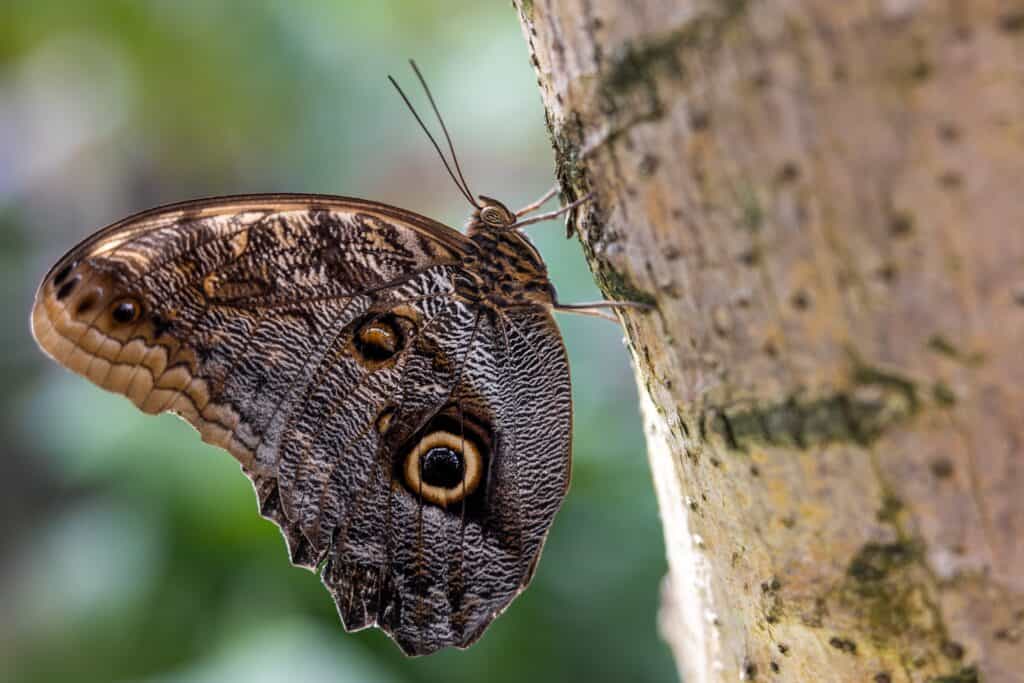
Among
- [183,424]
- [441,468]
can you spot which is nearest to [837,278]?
[441,468]

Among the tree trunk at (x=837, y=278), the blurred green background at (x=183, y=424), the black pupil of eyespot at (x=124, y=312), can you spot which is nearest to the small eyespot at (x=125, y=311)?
the black pupil of eyespot at (x=124, y=312)

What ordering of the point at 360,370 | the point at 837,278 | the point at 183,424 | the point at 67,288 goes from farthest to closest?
the point at 183,424
the point at 360,370
the point at 67,288
the point at 837,278

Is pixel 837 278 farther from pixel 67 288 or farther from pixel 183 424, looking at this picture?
pixel 183 424

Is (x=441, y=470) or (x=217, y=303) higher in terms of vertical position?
(x=217, y=303)

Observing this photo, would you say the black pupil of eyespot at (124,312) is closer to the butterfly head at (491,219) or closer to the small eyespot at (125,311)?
the small eyespot at (125,311)

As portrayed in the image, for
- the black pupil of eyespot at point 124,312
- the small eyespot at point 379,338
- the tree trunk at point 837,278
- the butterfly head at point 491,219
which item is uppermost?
the butterfly head at point 491,219

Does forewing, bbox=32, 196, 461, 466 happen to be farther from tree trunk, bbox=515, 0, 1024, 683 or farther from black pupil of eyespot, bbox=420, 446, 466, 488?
tree trunk, bbox=515, 0, 1024, 683

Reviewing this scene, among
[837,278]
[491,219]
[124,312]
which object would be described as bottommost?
[837,278]
